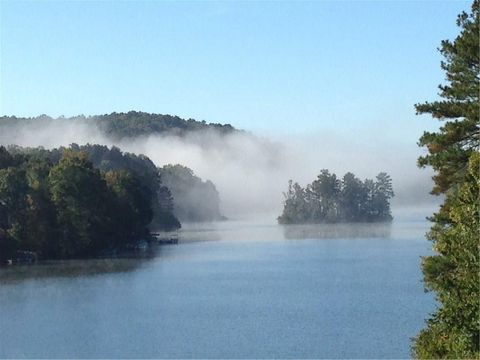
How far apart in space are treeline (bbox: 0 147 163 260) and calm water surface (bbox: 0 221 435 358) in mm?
9273

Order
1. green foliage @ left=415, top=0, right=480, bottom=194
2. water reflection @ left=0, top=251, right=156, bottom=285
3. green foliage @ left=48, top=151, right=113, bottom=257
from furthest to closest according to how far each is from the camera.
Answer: green foliage @ left=48, top=151, right=113, bottom=257 < water reflection @ left=0, top=251, right=156, bottom=285 < green foliage @ left=415, top=0, right=480, bottom=194

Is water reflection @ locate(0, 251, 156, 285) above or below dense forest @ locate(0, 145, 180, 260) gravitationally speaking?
below

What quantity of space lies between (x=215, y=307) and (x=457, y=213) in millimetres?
35817

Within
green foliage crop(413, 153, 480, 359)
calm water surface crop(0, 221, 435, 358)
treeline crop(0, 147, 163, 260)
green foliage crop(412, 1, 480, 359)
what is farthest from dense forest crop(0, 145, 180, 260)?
green foliage crop(413, 153, 480, 359)

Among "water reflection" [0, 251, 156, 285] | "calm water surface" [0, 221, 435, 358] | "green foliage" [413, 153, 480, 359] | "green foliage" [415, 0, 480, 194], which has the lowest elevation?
"calm water surface" [0, 221, 435, 358]

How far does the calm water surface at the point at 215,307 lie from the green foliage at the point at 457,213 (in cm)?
763

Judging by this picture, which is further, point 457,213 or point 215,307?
point 215,307

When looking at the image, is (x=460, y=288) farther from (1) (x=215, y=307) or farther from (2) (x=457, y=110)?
(1) (x=215, y=307)

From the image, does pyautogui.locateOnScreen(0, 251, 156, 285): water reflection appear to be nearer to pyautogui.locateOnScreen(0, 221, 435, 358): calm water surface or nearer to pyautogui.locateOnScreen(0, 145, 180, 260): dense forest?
pyautogui.locateOnScreen(0, 221, 435, 358): calm water surface

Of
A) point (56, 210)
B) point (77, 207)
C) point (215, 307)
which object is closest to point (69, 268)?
point (77, 207)

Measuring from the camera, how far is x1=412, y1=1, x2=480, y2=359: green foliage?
28203 mm

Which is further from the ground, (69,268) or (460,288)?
(460,288)

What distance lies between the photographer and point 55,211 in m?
115

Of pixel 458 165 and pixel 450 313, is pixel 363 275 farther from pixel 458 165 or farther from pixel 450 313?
pixel 450 313
